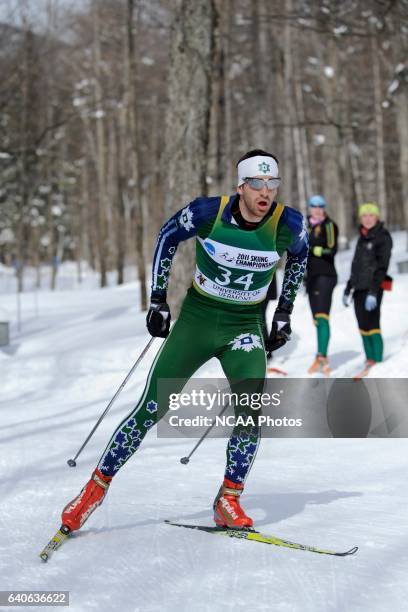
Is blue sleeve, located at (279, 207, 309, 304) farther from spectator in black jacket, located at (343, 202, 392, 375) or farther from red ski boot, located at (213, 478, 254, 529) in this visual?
spectator in black jacket, located at (343, 202, 392, 375)

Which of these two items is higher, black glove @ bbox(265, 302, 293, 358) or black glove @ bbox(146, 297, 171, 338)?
black glove @ bbox(146, 297, 171, 338)

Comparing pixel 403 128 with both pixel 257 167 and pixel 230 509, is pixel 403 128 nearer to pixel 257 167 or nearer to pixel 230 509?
pixel 257 167

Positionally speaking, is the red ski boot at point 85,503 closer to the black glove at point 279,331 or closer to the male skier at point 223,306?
the male skier at point 223,306

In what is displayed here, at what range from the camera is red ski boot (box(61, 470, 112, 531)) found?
378cm

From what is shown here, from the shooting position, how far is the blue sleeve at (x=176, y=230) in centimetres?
387

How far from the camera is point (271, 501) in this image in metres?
4.55

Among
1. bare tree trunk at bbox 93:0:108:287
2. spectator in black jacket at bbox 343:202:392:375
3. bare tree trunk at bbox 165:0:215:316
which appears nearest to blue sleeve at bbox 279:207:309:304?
spectator in black jacket at bbox 343:202:392:375

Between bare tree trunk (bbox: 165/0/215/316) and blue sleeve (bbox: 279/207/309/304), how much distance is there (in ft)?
22.6

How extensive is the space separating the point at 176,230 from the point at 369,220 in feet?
16.0

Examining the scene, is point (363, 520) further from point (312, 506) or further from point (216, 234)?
point (216, 234)

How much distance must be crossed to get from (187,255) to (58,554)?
26.3 feet

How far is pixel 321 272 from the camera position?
881 centimetres

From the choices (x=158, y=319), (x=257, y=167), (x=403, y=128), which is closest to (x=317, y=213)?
(x=257, y=167)

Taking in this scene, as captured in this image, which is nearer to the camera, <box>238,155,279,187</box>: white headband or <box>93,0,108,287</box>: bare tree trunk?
<box>238,155,279,187</box>: white headband
